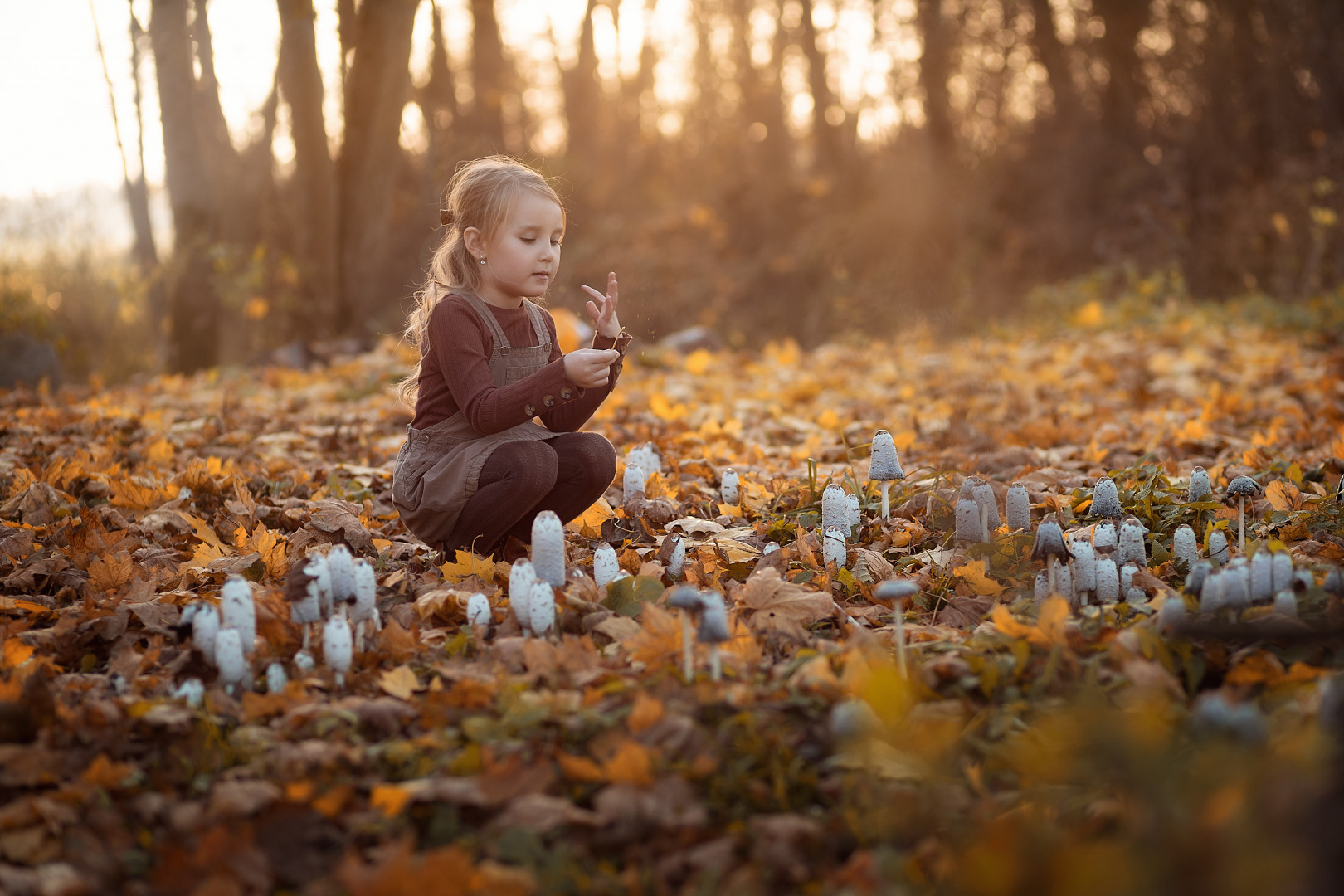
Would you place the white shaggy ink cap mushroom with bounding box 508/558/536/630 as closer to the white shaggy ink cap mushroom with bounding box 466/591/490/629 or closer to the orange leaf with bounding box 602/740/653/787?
the white shaggy ink cap mushroom with bounding box 466/591/490/629

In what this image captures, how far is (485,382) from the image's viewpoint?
269 cm

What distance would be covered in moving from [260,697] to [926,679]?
4.09 feet

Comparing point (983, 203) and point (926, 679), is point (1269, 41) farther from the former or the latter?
point (926, 679)

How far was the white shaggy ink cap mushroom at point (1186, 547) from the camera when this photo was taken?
2.41m

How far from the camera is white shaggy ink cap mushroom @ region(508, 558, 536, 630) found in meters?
2.13

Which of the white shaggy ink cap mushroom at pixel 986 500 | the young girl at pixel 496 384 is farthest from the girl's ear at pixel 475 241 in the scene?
the white shaggy ink cap mushroom at pixel 986 500

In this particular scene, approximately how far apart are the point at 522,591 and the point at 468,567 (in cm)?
47

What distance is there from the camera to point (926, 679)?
1.84 metres

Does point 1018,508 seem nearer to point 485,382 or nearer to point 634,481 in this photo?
point 634,481

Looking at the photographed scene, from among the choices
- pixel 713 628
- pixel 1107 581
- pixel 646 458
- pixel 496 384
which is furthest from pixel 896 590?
pixel 646 458

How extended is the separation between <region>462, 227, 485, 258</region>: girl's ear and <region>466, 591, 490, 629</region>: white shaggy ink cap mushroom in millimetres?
1107

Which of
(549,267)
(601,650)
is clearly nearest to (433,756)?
(601,650)

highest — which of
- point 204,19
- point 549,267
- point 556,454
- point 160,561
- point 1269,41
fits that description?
point 204,19

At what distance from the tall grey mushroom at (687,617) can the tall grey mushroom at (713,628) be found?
2cm
